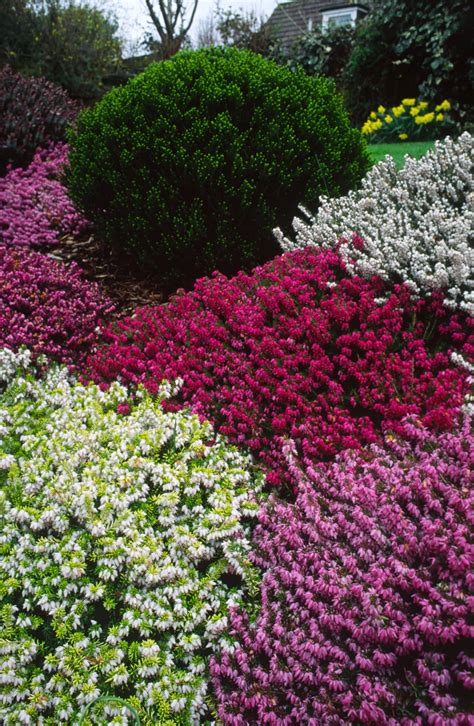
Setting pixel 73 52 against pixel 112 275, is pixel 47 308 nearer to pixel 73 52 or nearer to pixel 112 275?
pixel 112 275

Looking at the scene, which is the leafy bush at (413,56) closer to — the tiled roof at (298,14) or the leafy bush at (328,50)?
the leafy bush at (328,50)

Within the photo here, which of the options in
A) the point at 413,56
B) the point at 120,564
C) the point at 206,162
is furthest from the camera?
the point at 413,56

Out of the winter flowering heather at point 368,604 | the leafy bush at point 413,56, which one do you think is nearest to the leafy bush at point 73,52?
the leafy bush at point 413,56

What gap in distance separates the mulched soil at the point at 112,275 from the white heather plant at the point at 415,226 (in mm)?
1651

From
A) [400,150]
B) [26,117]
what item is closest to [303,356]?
[400,150]

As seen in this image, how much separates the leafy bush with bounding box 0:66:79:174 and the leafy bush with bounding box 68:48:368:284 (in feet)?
12.8

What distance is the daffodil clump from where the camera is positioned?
11.3 metres

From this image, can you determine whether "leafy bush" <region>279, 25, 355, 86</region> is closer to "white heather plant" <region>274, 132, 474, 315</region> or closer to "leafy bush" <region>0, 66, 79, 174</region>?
"leafy bush" <region>0, 66, 79, 174</region>

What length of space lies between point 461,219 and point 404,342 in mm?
1118

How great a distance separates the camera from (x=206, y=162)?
5688mm

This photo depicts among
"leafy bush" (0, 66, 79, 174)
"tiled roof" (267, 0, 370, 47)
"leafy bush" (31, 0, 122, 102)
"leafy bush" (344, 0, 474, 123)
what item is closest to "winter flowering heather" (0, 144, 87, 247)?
"leafy bush" (0, 66, 79, 174)

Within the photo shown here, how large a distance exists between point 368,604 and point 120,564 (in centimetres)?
115

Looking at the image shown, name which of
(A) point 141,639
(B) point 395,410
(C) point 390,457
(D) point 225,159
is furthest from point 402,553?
(D) point 225,159

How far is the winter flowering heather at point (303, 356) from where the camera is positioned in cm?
357
